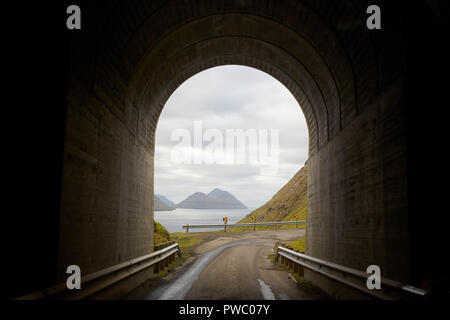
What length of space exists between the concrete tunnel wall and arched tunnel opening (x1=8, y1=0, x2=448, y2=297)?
0.15ft

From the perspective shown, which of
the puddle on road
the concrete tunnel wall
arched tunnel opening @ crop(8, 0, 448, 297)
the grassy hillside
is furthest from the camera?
the grassy hillside

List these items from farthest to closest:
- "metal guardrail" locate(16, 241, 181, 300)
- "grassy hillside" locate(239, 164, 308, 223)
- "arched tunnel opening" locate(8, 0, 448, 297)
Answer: "grassy hillside" locate(239, 164, 308, 223) → "arched tunnel opening" locate(8, 0, 448, 297) → "metal guardrail" locate(16, 241, 181, 300)

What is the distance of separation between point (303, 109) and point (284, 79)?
1625 millimetres

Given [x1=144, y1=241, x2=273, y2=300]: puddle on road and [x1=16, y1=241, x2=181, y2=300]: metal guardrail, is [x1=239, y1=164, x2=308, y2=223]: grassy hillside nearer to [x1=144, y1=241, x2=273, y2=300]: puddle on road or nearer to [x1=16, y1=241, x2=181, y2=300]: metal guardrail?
[x1=144, y1=241, x2=273, y2=300]: puddle on road

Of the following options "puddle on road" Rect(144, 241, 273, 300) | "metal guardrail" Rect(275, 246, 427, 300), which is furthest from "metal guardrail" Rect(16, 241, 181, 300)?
"metal guardrail" Rect(275, 246, 427, 300)

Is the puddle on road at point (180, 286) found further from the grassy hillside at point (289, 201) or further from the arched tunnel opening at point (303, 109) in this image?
the grassy hillside at point (289, 201)

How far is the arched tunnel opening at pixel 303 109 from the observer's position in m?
6.36

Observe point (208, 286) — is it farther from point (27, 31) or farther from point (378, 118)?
point (27, 31)

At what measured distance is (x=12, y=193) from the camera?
5691 mm

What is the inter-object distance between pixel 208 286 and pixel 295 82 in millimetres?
9244

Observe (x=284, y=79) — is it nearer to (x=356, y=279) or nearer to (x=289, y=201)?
(x=356, y=279)

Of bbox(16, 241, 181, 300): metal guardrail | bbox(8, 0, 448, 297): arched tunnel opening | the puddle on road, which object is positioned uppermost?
bbox(8, 0, 448, 297): arched tunnel opening

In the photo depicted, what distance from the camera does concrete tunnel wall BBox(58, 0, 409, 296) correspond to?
6961 mm

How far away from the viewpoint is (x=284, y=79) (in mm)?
15805
